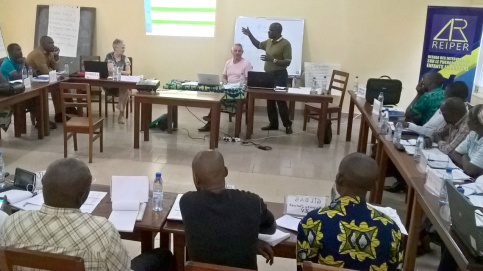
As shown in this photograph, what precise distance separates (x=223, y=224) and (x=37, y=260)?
0.64 metres

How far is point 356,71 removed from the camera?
7266mm

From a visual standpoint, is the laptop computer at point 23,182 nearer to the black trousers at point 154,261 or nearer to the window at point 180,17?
the black trousers at point 154,261

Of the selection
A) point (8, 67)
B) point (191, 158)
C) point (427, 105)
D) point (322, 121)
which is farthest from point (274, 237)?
point (8, 67)

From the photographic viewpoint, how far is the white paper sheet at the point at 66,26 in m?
7.64

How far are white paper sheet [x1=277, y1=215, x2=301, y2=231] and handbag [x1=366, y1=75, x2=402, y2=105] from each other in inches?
127

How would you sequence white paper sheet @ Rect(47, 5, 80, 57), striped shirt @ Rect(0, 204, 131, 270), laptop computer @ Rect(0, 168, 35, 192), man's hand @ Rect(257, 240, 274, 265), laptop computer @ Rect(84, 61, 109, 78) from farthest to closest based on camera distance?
1. white paper sheet @ Rect(47, 5, 80, 57)
2. laptop computer @ Rect(84, 61, 109, 78)
3. laptop computer @ Rect(0, 168, 35, 192)
4. man's hand @ Rect(257, 240, 274, 265)
5. striped shirt @ Rect(0, 204, 131, 270)

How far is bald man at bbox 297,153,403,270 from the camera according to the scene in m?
1.60

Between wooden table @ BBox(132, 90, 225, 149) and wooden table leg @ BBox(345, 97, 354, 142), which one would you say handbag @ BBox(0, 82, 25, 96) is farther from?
wooden table leg @ BBox(345, 97, 354, 142)

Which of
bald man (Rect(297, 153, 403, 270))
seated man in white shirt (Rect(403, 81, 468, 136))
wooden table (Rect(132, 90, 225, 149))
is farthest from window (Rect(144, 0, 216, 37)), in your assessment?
bald man (Rect(297, 153, 403, 270))

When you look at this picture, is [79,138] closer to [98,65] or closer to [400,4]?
[98,65]

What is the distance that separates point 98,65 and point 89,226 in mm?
4859

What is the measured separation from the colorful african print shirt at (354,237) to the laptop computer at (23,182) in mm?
1482

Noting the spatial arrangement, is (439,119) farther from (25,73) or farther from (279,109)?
(25,73)

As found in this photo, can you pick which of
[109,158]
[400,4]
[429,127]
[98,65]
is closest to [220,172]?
[429,127]
